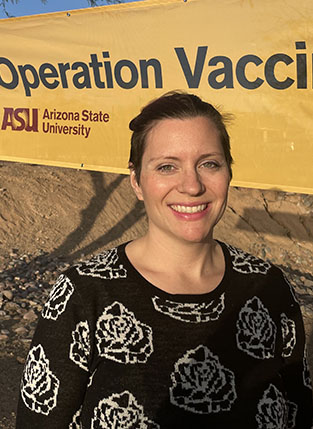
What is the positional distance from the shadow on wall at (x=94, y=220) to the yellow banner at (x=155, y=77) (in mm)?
2125

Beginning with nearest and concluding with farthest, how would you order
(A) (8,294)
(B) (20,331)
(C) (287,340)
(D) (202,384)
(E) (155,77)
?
(D) (202,384) < (C) (287,340) < (B) (20,331) < (E) (155,77) < (A) (8,294)

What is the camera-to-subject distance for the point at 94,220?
33.4 ft

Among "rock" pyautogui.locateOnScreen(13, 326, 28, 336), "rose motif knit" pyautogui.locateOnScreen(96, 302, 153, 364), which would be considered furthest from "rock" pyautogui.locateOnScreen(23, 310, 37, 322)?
"rose motif knit" pyautogui.locateOnScreen(96, 302, 153, 364)

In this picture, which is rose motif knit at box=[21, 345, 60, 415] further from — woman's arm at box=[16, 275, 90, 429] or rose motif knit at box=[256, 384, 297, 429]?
rose motif knit at box=[256, 384, 297, 429]

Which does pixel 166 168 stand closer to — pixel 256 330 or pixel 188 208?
pixel 188 208

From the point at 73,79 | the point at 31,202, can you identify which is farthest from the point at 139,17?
the point at 31,202

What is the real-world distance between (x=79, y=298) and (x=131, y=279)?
211mm

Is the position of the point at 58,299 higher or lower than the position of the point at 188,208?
lower

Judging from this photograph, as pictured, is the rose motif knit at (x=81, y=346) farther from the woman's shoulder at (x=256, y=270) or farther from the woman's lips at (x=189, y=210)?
the woman's shoulder at (x=256, y=270)

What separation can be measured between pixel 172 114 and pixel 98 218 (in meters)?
8.26

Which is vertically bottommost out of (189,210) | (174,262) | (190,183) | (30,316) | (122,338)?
(30,316)

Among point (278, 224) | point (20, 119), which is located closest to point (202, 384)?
point (20, 119)

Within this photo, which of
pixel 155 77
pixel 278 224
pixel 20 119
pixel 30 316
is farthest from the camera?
pixel 278 224

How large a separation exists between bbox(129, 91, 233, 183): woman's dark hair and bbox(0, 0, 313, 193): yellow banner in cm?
365
